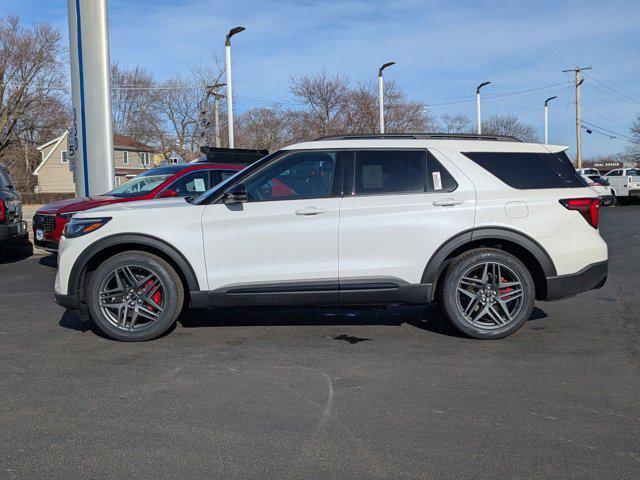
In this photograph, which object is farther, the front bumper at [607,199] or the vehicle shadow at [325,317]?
the front bumper at [607,199]

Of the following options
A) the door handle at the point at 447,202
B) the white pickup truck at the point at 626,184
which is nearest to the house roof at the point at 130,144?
the white pickup truck at the point at 626,184

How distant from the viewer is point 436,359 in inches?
207

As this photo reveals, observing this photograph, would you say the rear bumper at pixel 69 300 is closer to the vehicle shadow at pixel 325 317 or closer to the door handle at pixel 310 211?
the vehicle shadow at pixel 325 317

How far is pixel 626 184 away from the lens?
3238 centimetres

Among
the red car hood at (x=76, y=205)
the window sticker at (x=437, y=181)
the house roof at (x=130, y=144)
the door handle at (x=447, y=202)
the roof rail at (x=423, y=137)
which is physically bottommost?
the door handle at (x=447, y=202)

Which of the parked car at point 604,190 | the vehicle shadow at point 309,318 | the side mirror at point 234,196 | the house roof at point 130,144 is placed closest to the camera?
the side mirror at point 234,196

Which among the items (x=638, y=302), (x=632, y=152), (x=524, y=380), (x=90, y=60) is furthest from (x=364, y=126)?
(x=632, y=152)

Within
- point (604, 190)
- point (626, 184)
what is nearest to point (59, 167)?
point (626, 184)

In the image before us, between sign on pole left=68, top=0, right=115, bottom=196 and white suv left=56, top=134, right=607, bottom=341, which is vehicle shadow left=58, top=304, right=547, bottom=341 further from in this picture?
sign on pole left=68, top=0, right=115, bottom=196

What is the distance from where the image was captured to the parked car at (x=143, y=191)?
10.0 metres

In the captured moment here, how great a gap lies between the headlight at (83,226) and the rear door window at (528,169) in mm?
3339

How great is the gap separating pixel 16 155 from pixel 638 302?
182 ft

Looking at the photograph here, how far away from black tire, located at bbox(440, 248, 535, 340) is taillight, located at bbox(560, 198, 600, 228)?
0.68 metres

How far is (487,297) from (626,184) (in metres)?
30.0
